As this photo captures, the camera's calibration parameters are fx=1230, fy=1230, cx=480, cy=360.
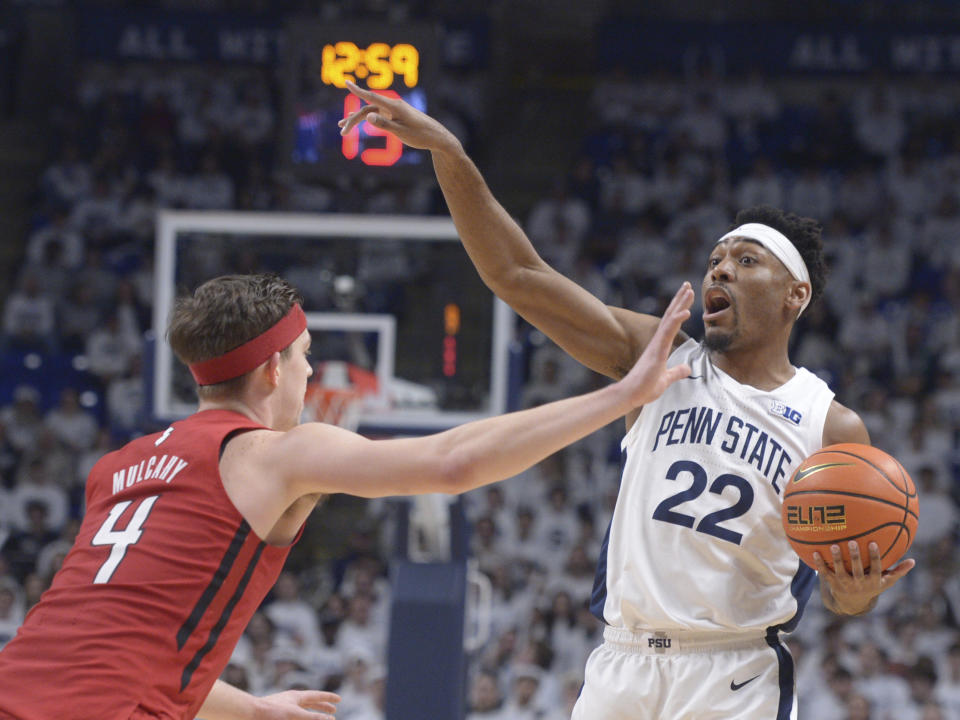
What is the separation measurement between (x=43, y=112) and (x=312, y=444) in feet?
47.2

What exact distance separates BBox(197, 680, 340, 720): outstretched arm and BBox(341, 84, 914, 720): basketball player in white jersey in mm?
779

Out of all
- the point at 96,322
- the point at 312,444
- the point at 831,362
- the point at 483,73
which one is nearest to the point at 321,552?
the point at 96,322

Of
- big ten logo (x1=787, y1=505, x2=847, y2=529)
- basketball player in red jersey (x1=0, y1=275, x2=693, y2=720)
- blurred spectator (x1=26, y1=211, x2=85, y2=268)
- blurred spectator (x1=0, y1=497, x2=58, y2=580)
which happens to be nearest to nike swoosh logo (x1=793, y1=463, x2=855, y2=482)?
big ten logo (x1=787, y1=505, x2=847, y2=529)

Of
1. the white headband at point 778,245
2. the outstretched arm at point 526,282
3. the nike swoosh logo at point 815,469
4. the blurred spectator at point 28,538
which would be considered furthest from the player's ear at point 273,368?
the blurred spectator at point 28,538

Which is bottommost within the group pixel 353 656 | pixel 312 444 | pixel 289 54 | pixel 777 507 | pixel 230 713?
pixel 353 656

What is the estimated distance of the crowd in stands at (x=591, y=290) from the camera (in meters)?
9.07

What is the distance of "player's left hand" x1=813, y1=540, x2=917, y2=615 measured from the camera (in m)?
3.12

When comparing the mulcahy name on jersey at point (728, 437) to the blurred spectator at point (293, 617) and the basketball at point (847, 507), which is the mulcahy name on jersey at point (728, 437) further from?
the blurred spectator at point (293, 617)

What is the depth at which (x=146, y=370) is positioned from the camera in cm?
709

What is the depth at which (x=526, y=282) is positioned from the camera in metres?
3.39

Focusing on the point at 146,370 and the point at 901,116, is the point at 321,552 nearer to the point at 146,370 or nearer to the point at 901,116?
the point at 146,370

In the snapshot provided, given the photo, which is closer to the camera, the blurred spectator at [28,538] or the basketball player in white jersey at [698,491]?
the basketball player in white jersey at [698,491]

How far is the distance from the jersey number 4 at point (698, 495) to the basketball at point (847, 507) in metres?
0.13

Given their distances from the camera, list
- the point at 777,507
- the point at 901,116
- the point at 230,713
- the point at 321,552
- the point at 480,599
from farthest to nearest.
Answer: the point at 901,116 < the point at 321,552 < the point at 480,599 < the point at 777,507 < the point at 230,713
